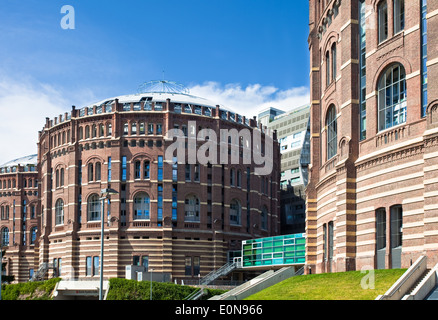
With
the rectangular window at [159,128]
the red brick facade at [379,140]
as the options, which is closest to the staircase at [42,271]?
the rectangular window at [159,128]

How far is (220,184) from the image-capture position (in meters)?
86.8

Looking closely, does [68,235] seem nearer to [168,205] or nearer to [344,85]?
[168,205]

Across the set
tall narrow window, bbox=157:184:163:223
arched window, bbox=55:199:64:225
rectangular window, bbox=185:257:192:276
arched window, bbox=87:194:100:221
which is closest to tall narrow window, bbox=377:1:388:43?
tall narrow window, bbox=157:184:163:223

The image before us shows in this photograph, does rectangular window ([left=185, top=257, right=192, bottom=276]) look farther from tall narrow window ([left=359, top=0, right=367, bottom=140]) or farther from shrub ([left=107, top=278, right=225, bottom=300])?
tall narrow window ([left=359, top=0, right=367, bottom=140])

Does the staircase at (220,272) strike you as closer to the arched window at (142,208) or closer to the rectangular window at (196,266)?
the rectangular window at (196,266)

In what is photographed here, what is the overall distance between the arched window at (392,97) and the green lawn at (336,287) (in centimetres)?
842

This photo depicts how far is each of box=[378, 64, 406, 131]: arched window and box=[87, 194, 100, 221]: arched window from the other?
54563 millimetres

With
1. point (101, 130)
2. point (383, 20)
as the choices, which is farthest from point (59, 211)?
point (383, 20)

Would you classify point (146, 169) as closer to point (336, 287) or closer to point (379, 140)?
point (379, 140)

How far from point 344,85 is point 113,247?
49.1 m

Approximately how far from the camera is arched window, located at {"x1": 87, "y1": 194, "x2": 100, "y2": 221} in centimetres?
8512

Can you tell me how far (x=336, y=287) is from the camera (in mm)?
33000

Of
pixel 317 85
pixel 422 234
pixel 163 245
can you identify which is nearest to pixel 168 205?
pixel 163 245

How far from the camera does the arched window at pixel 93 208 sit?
85.1 m
